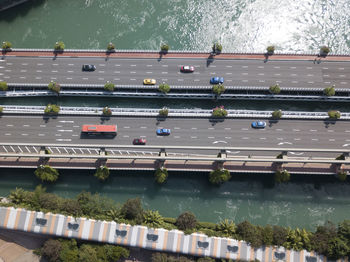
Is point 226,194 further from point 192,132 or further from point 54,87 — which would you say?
point 54,87

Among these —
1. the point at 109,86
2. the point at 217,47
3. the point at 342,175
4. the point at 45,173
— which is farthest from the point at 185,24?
the point at 342,175

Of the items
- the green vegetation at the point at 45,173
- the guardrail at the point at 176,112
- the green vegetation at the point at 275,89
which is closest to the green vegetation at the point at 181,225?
the green vegetation at the point at 45,173

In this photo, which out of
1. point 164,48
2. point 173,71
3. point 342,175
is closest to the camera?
point 342,175

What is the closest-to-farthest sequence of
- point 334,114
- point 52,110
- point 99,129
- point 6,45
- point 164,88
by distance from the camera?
point 334,114 < point 99,129 < point 52,110 < point 164,88 < point 6,45

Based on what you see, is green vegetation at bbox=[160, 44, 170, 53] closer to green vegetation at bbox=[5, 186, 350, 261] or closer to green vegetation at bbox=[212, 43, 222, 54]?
green vegetation at bbox=[212, 43, 222, 54]

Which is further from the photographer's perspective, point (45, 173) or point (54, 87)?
point (54, 87)
